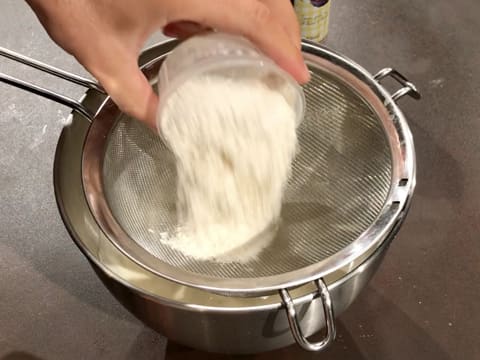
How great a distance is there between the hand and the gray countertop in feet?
1.50

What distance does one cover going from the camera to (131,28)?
681 mm

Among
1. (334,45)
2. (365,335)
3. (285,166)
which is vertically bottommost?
(365,335)

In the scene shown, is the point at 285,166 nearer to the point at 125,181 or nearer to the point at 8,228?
the point at 125,181

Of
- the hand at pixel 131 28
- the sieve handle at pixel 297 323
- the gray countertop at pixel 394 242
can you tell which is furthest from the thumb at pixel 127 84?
the gray countertop at pixel 394 242

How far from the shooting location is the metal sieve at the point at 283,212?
691mm

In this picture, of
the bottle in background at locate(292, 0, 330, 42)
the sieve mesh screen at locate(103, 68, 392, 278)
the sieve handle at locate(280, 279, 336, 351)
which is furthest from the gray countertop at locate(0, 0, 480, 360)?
the sieve handle at locate(280, 279, 336, 351)

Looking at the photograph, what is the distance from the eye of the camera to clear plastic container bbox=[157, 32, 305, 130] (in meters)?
0.68

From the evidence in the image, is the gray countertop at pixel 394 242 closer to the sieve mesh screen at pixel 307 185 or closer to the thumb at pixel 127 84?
the sieve mesh screen at pixel 307 185

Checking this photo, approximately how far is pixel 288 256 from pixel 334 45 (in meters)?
0.64

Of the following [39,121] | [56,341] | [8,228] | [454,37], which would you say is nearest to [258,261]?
[56,341]

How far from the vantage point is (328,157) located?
976 mm

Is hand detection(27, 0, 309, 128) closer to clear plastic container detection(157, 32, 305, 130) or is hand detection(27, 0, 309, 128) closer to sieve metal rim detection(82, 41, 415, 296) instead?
clear plastic container detection(157, 32, 305, 130)

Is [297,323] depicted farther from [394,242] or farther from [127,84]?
[394,242]

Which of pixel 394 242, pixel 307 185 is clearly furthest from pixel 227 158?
pixel 394 242
